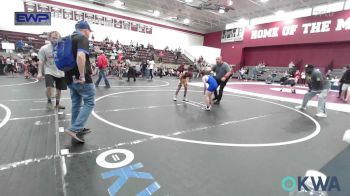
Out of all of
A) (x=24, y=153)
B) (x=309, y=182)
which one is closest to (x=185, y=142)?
(x=309, y=182)

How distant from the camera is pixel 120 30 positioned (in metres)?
23.6

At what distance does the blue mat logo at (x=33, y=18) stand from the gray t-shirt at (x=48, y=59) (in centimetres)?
399

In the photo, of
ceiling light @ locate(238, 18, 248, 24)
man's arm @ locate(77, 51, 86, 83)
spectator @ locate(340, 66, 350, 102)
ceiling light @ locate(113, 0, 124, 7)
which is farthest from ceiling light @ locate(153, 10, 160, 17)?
man's arm @ locate(77, 51, 86, 83)

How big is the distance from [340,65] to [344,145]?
1806cm

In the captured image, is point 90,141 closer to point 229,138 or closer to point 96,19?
point 229,138

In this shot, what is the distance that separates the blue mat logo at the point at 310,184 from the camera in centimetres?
189

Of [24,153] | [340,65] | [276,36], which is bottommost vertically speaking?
[24,153]

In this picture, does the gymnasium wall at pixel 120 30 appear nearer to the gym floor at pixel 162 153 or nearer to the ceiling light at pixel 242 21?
the ceiling light at pixel 242 21

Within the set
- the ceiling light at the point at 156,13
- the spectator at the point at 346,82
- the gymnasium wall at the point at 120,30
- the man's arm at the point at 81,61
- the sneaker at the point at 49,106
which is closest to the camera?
the man's arm at the point at 81,61

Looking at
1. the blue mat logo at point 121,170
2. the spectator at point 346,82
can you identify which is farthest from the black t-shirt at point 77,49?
the spectator at point 346,82

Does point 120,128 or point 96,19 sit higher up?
point 96,19

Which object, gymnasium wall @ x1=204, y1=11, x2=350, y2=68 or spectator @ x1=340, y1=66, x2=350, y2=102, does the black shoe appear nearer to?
spectator @ x1=340, y1=66, x2=350, y2=102

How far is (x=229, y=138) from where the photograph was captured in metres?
3.30

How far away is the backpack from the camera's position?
98.0 inches
